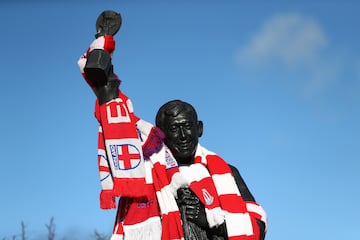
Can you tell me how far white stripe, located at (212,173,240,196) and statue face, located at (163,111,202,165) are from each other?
292 millimetres

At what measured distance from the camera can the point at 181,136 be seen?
18.0 feet

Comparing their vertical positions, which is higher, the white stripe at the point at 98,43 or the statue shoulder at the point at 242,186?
the white stripe at the point at 98,43

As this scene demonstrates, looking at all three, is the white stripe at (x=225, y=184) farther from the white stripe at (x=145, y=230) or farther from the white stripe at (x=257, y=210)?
the white stripe at (x=145, y=230)

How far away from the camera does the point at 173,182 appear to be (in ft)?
17.3

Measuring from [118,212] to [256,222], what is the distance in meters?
1.11

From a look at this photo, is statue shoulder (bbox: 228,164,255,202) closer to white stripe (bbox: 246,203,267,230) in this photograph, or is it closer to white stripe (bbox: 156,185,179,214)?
white stripe (bbox: 246,203,267,230)

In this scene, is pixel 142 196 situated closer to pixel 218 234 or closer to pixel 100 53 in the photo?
pixel 218 234

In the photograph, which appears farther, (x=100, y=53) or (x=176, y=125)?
(x=176, y=125)

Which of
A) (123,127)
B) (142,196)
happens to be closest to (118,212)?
(142,196)

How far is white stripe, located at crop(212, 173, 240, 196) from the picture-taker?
5422 mm

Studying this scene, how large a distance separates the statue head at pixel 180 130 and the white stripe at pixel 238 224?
24.5 inches

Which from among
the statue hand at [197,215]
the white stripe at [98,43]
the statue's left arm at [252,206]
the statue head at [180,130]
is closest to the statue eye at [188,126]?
the statue head at [180,130]

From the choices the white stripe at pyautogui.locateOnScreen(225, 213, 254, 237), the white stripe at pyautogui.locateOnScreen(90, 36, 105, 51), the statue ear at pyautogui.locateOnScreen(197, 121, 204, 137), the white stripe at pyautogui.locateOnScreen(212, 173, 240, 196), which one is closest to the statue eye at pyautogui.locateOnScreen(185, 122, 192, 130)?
the statue ear at pyautogui.locateOnScreen(197, 121, 204, 137)

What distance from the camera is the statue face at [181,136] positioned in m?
5.50
